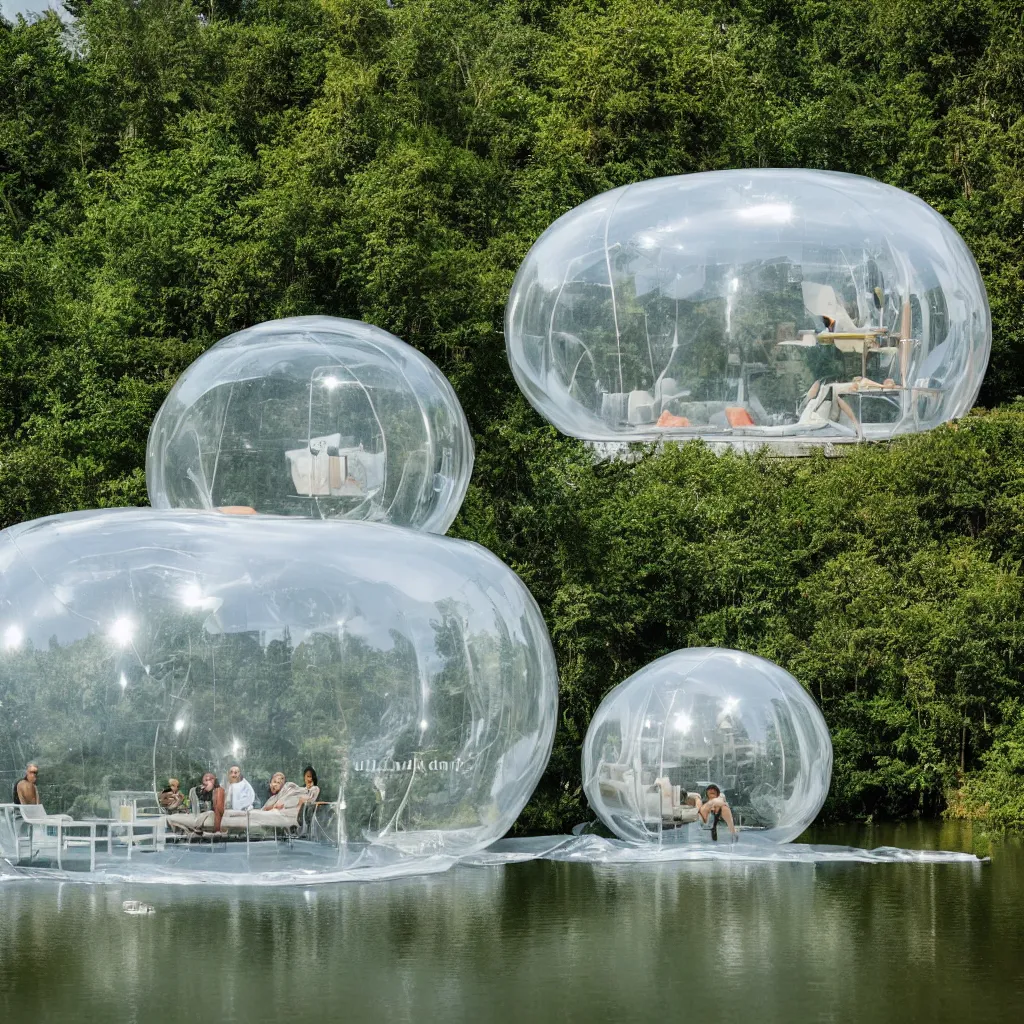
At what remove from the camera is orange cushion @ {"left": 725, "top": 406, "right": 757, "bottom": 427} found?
12.3 meters

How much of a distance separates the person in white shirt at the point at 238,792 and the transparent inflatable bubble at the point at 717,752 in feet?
14.3

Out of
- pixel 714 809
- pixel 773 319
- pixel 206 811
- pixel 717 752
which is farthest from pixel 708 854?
pixel 773 319

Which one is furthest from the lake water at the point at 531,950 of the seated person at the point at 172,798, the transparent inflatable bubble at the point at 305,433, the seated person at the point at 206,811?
the transparent inflatable bubble at the point at 305,433

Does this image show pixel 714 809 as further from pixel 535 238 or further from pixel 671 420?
pixel 535 238

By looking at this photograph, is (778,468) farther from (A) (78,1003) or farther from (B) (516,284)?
(A) (78,1003)

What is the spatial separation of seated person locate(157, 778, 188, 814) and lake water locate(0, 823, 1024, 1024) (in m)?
0.56

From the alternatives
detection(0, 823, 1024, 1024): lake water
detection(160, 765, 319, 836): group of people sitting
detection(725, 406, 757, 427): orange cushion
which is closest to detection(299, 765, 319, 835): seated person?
detection(160, 765, 319, 836): group of people sitting

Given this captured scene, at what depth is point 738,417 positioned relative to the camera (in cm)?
1230

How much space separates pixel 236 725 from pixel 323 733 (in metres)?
0.59

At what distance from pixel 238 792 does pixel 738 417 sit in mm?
4145

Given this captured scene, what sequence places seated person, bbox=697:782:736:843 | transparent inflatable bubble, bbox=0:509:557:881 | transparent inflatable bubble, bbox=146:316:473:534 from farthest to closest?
seated person, bbox=697:782:736:843 < transparent inflatable bubble, bbox=146:316:473:534 < transparent inflatable bubble, bbox=0:509:557:881

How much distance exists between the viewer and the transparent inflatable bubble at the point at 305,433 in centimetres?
1344

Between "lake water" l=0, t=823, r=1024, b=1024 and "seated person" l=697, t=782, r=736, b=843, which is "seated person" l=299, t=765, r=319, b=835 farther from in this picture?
"seated person" l=697, t=782, r=736, b=843

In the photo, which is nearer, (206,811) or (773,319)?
(773,319)
